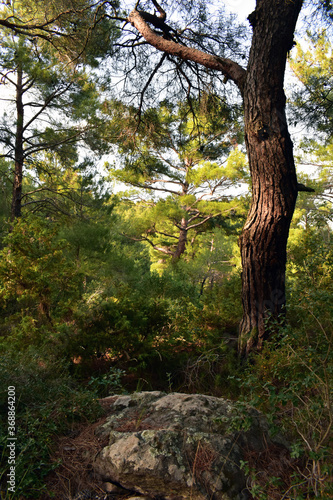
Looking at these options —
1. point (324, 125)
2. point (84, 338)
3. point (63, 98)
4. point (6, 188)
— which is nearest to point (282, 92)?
point (324, 125)

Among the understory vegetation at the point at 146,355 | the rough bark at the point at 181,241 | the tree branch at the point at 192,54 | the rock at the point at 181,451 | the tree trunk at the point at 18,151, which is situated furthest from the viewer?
the rough bark at the point at 181,241

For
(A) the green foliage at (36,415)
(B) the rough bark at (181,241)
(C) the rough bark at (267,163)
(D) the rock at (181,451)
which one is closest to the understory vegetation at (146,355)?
(A) the green foliage at (36,415)

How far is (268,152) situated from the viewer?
364 cm

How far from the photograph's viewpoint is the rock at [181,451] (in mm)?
1752

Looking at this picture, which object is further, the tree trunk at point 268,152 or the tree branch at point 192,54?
the tree branch at point 192,54

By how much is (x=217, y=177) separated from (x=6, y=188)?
830 centimetres

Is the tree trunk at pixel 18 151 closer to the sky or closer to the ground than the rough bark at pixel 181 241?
closer to the sky

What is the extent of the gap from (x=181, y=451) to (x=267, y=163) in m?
2.94

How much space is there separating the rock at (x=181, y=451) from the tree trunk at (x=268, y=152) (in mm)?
1788

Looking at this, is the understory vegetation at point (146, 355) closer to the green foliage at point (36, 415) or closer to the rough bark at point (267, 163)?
the green foliage at point (36, 415)

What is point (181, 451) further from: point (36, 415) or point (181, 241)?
point (181, 241)

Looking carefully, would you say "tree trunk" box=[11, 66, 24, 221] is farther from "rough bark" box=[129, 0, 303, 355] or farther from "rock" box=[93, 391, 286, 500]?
"rock" box=[93, 391, 286, 500]

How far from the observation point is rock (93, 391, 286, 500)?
1.75 m

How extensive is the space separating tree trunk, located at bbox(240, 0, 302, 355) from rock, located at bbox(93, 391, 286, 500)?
5.87 feet
